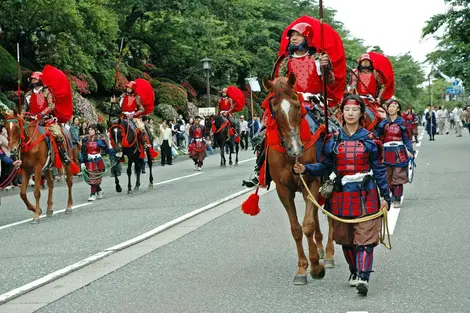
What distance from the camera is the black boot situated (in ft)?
53.9

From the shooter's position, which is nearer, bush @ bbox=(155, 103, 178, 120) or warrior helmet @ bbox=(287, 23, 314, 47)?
warrior helmet @ bbox=(287, 23, 314, 47)

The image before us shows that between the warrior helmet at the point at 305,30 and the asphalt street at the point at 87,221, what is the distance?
3.77m

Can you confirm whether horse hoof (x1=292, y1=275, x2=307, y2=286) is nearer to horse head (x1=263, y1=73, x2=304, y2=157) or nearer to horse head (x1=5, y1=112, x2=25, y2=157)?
horse head (x1=263, y1=73, x2=304, y2=157)

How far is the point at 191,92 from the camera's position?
49.8 meters

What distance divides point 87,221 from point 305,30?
6921mm

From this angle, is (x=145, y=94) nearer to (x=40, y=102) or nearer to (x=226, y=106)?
(x=40, y=102)

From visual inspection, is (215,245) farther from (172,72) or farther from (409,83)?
(409,83)

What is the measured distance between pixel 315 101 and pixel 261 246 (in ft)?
7.44

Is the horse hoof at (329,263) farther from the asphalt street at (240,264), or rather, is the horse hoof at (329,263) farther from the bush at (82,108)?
the bush at (82,108)

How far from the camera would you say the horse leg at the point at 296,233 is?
7941 millimetres

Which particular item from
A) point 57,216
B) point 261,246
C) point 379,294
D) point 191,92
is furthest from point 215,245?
point 191,92

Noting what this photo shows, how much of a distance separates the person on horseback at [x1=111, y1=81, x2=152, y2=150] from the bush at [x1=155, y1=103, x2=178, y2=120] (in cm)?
2086

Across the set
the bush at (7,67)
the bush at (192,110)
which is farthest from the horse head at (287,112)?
the bush at (192,110)

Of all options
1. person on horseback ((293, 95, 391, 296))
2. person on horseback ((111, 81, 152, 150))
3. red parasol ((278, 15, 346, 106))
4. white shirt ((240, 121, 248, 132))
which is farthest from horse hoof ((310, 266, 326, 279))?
white shirt ((240, 121, 248, 132))
